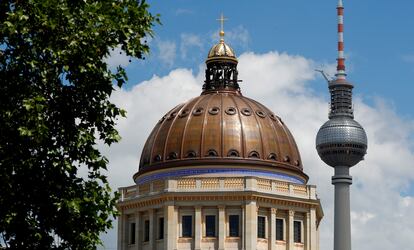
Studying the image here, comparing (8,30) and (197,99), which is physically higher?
(197,99)

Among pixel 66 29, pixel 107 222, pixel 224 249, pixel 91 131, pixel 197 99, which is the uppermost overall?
pixel 197 99

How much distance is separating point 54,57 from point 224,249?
71.8 meters

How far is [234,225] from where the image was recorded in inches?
4318

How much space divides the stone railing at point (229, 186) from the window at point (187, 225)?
272cm

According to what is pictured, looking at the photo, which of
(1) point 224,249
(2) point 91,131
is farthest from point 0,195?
(1) point 224,249

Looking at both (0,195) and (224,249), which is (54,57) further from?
(224,249)

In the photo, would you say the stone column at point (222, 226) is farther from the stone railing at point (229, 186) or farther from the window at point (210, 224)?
the stone railing at point (229, 186)

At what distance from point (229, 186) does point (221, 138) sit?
540 centimetres

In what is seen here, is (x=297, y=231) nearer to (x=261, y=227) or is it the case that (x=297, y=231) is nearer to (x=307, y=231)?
(x=307, y=231)

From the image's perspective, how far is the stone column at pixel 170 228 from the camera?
359 ft

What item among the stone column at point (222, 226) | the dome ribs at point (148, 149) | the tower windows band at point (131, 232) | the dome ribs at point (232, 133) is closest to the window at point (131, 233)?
the tower windows band at point (131, 232)

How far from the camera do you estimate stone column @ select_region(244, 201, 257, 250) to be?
108250 millimetres

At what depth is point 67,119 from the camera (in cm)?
3925

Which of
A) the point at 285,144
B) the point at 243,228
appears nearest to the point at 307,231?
the point at 243,228
